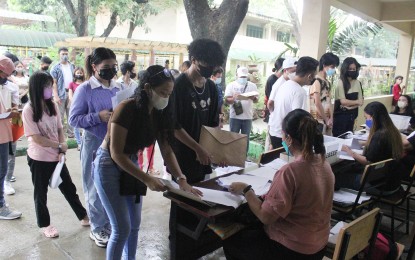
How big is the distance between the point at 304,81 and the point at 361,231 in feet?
6.77

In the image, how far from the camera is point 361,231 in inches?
77.0

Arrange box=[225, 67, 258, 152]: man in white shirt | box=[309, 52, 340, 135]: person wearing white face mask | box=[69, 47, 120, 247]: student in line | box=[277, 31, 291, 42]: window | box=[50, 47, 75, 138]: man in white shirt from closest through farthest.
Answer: box=[69, 47, 120, 247]: student in line, box=[309, 52, 340, 135]: person wearing white face mask, box=[225, 67, 258, 152]: man in white shirt, box=[50, 47, 75, 138]: man in white shirt, box=[277, 31, 291, 42]: window

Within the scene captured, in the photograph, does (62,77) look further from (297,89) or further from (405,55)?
(405,55)

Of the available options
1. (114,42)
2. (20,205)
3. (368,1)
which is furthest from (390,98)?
(20,205)

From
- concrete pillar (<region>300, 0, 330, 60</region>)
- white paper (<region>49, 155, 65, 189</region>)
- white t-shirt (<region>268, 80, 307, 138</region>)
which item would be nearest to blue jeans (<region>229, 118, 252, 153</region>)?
white t-shirt (<region>268, 80, 307, 138</region>)

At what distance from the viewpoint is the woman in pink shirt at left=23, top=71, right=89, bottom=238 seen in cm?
291

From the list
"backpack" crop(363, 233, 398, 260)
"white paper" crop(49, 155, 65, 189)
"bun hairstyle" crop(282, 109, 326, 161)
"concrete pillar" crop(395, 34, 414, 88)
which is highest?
"concrete pillar" crop(395, 34, 414, 88)

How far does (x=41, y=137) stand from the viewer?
2932 millimetres

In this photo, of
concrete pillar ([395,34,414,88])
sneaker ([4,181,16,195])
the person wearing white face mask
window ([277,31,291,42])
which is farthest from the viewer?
window ([277,31,291,42])

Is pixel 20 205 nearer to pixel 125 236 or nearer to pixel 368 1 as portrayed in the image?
pixel 125 236

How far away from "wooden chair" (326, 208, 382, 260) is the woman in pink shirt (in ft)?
7.59

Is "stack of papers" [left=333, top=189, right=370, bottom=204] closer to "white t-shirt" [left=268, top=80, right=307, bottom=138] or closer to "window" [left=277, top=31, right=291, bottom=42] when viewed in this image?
"white t-shirt" [left=268, top=80, right=307, bottom=138]

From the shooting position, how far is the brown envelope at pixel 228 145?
8.21 ft

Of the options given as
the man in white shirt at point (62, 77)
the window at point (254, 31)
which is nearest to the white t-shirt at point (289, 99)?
the man in white shirt at point (62, 77)
